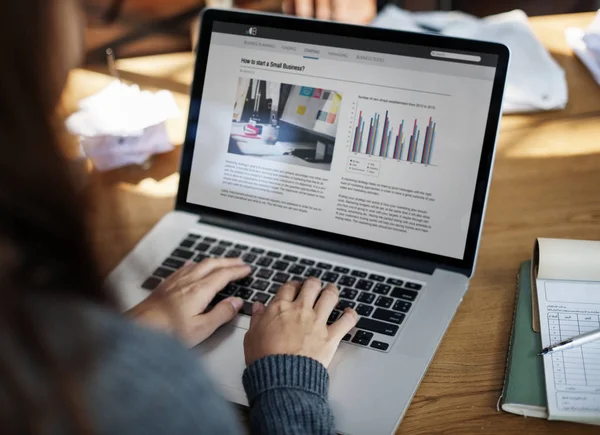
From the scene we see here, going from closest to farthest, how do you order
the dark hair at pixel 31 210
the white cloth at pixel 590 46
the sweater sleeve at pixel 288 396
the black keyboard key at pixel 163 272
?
the dark hair at pixel 31 210 → the sweater sleeve at pixel 288 396 → the black keyboard key at pixel 163 272 → the white cloth at pixel 590 46

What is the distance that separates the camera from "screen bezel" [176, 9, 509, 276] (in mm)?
931

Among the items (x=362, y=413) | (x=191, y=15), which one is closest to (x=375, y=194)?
(x=362, y=413)

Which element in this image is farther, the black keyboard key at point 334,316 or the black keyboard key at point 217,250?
the black keyboard key at point 217,250

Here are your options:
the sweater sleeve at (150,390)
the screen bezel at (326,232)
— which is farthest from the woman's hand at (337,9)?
the sweater sleeve at (150,390)

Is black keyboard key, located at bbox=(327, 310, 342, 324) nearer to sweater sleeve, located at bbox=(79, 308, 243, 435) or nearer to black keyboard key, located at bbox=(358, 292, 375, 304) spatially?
black keyboard key, located at bbox=(358, 292, 375, 304)

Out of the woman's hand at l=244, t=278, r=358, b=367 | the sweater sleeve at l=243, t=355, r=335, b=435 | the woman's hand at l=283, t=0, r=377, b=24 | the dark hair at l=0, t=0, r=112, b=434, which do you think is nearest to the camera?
the dark hair at l=0, t=0, r=112, b=434

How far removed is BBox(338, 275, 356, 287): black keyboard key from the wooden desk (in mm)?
143

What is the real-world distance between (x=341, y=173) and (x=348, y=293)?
17cm

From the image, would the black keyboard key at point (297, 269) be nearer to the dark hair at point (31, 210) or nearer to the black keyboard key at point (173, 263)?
the black keyboard key at point (173, 263)

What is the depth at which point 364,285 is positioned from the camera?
3.15ft

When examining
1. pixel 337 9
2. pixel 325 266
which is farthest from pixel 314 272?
pixel 337 9

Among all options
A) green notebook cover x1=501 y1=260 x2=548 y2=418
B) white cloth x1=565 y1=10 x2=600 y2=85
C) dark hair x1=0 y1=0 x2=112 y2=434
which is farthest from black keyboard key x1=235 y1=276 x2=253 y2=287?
white cloth x1=565 y1=10 x2=600 y2=85

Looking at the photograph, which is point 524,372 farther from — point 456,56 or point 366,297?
point 456,56

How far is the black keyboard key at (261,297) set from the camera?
0.95 metres
